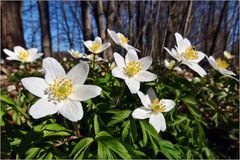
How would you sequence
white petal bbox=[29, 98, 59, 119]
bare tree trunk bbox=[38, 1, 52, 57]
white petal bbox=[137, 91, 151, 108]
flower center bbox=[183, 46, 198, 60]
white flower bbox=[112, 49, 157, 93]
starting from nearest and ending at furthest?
white petal bbox=[29, 98, 59, 119] → white flower bbox=[112, 49, 157, 93] → white petal bbox=[137, 91, 151, 108] → flower center bbox=[183, 46, 198, 60] → bare tree trunk bbox=[38, 1, 52, 57]

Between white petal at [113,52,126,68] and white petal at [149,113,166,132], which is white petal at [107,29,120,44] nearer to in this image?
white petal at [113,52,126,68]

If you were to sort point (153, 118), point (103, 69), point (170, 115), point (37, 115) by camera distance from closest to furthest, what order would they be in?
point (37, 115) < point (153, 118) < point (170, 115) < point (103, 69)

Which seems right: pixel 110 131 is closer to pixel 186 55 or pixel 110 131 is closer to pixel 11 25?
pixel 186 55

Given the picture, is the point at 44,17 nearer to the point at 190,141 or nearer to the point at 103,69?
the point at 103,69

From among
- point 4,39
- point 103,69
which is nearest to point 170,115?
point 103,69

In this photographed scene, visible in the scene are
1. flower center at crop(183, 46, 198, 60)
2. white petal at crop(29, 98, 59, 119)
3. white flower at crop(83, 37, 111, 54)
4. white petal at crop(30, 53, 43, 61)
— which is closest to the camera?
white petal at crop(29, 98, 59, 119)

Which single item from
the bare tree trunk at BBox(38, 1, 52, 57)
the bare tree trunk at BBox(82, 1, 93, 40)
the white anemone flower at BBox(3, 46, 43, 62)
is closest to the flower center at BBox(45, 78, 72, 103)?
the white anemone flower at BBox(3, 46, 43, 62)

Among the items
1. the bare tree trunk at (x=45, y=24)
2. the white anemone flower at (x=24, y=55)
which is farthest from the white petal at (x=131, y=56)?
the bare tree trunk at (x=45, y=24)
